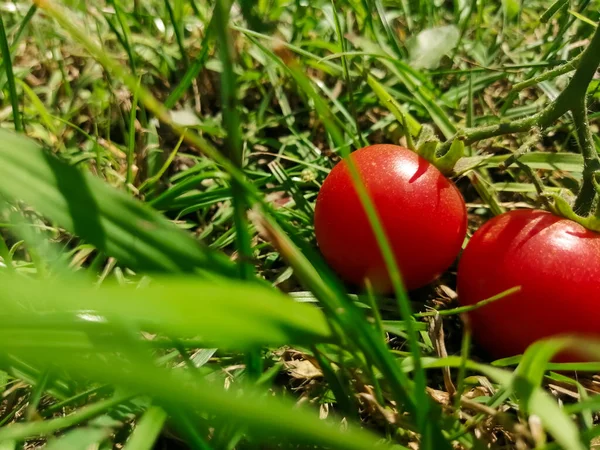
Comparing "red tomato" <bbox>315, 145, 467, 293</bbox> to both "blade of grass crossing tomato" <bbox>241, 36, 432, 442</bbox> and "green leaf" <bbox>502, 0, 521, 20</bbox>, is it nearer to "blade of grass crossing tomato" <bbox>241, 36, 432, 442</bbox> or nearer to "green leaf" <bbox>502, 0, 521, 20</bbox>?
"blade of grass crossing tomato" <bbox>241, 36, 432, 442</bbox>

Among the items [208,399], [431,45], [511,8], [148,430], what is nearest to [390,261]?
[208,399]

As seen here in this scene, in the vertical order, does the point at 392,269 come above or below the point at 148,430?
above

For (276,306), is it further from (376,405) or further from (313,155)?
(313,155)

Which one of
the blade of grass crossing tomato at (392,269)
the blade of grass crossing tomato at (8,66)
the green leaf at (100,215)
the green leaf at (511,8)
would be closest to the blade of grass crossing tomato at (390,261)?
the blade of grass crossing tomato at (392,269)

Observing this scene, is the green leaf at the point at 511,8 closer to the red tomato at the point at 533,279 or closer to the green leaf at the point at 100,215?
the red tomato at the point at 533,279

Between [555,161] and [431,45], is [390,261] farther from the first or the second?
[431,45]

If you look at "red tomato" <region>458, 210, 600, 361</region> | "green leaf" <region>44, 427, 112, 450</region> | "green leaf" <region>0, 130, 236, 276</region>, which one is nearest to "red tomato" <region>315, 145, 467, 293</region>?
"red tomato" <region>458, 210, 600, 361</region>
